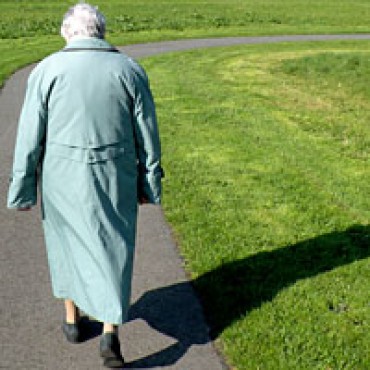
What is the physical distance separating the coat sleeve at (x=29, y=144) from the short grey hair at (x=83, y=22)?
0.30 meters

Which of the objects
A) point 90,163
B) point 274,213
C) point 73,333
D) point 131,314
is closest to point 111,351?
point 73,333

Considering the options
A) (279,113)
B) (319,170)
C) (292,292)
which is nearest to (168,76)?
(279,113)

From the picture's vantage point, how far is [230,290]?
5.09 metres

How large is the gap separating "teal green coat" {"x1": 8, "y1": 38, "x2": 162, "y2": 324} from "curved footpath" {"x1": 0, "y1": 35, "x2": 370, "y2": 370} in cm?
39

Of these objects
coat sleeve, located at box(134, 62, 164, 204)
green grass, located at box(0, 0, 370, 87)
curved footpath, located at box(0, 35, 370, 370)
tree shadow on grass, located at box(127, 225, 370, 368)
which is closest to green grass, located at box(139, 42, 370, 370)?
tree shadow on grass, located at box(127, 225, 370, 368)

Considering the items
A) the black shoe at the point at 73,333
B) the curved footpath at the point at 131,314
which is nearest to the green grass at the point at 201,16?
the curved footpath at the point at 131,314

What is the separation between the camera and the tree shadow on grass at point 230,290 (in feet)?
14.8

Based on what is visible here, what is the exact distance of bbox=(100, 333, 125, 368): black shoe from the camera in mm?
4066

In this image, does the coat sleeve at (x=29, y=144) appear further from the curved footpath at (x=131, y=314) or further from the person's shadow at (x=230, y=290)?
the person's shadow at (x=230, y=290)

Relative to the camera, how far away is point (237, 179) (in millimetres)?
7891

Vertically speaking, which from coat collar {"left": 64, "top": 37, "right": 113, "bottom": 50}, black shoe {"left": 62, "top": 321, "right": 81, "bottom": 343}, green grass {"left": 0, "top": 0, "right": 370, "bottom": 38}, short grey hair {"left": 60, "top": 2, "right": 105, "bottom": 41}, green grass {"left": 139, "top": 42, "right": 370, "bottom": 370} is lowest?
green grass {"left": 0, "top": 0, "right": 370, "bottom": 38}

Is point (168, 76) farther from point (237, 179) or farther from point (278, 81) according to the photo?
point (237, 179)

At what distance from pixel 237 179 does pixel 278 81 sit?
7772 mm

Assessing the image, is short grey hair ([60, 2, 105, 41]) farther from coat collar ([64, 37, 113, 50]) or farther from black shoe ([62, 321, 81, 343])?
black shoe ([62, 321, 81, 343])
